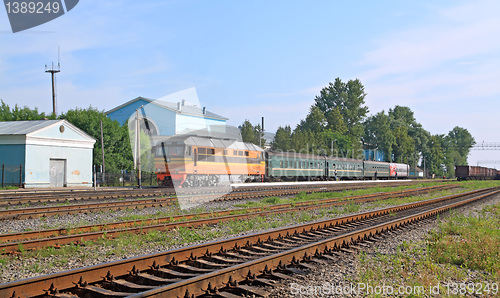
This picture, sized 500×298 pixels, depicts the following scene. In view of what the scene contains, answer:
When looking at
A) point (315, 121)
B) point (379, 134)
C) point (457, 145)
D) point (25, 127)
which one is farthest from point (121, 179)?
point (457, 145)

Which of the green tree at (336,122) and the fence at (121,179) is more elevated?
the green tree at (336,122)

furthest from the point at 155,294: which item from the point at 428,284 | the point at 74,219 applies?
the point at 74,219

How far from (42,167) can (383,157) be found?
271ft

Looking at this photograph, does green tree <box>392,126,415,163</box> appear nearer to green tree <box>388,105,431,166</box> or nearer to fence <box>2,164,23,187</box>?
green tree <box>388,105,431,166</box>

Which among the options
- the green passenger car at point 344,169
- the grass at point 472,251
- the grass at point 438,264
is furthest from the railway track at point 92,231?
Answer: the green passenger car at point 344,169

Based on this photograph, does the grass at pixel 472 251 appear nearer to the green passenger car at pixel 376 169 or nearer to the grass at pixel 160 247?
the grass at pixel 160 247

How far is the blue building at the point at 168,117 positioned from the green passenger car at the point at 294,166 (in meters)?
6.46

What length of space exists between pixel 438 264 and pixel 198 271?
15.1 ft

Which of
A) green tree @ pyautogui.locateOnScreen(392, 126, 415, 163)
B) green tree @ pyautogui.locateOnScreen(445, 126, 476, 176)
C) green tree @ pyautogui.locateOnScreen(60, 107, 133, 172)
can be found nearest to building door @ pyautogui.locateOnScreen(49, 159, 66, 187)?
green tree @ pyautogui.locateOnScreen(60, 107, 133, 172)

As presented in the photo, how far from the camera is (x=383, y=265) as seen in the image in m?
7.55

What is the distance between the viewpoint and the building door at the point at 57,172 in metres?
31.6

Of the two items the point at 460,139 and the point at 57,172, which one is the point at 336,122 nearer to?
the point at 57,172

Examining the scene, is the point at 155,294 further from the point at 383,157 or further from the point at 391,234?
the point at 383,157

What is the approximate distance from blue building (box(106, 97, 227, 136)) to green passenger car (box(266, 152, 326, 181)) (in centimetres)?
646
